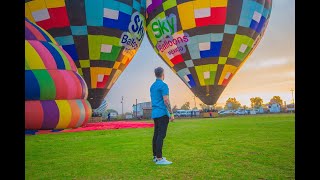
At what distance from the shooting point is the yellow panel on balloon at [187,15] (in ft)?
60.7

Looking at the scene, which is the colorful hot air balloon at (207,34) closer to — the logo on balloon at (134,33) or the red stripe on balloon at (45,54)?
the logo on balloon at (134,33)

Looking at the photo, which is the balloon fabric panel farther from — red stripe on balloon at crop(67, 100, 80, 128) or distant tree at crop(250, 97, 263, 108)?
distant tree at crop(250, 97, 263, 108)

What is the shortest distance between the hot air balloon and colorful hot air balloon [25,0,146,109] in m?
4.91

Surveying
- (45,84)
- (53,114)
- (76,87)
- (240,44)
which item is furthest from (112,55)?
(240,44)

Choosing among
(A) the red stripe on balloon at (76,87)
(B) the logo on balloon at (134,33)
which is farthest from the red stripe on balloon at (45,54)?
(B) the logo on balloon at (134,33)

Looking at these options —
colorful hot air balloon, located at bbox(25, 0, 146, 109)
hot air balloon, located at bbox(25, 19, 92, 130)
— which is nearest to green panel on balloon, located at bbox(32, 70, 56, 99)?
hot air balloon, located at bbox(25, 19, 92, 130)

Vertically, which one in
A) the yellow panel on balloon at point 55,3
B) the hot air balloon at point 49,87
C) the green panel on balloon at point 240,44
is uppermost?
the yellow panel on balloon at point 55,3

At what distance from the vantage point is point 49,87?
392 inches

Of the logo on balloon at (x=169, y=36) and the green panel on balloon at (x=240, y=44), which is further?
the green panel on balloon at (x=240, y=44)

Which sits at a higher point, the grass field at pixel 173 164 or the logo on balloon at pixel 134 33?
the logo on balloon at pixel 134 33

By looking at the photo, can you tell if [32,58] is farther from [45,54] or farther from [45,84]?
[45,84]

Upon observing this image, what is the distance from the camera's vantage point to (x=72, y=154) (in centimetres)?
570
